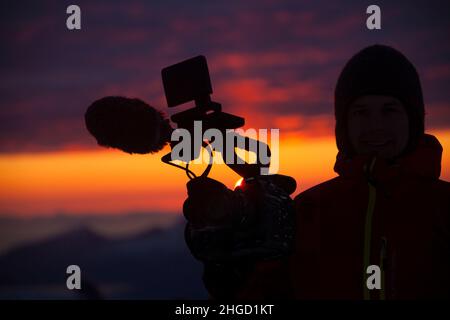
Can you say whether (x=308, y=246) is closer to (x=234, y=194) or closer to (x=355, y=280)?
(x=355, y=280)

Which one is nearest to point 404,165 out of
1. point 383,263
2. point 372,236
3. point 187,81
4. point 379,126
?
point 379,126

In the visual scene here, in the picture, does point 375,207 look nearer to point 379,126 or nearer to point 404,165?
point 404,165

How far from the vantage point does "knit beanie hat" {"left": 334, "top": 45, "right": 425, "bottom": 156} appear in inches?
186

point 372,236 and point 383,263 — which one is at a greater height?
point 372,236

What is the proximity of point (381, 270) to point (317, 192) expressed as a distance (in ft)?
2.76

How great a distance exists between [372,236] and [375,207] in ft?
0.63

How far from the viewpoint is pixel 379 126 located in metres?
4.59

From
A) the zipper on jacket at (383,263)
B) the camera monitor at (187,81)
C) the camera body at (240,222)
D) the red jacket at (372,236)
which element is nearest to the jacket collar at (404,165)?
the red jacket at (372,236)

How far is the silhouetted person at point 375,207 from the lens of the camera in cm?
443

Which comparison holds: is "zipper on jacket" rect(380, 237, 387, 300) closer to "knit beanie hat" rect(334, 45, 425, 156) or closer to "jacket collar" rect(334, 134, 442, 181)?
"jacket collar" rect(334, 134, 442, 181)

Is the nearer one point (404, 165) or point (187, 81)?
point (187, 81)

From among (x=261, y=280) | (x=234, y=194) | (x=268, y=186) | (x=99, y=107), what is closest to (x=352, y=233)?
(x=261, y=280)

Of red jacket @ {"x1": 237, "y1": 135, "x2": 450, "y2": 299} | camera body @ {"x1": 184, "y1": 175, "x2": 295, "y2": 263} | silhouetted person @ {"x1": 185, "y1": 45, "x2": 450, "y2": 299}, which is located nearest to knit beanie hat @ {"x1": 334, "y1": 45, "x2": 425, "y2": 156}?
silhouetted person @ {"x1": 185, "y1": 45, "x2": 450, "y2": 299}

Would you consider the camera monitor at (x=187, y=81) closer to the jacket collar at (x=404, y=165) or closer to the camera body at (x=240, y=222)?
the camera body at (x=240, y=222)
